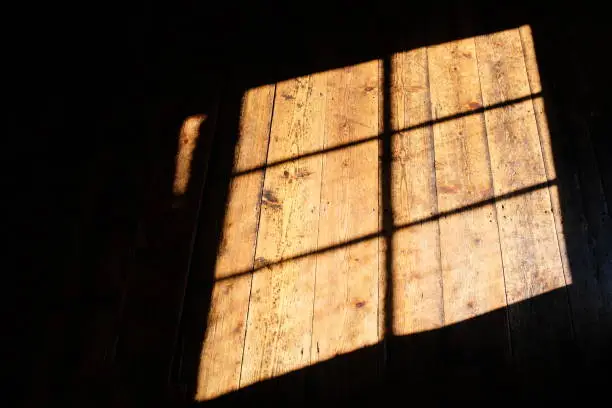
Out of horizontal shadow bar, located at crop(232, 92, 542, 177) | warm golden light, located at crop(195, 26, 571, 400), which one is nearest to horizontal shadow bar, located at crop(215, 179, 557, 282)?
warm golden light, located at crop(195, 26, 571, 400)

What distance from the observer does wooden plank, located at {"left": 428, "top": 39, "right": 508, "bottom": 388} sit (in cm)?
168

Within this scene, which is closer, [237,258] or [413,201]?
[237,258]

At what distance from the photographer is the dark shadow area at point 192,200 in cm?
164

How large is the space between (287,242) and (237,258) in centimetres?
20

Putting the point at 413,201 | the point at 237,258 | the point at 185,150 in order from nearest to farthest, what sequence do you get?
the point at 237,258 → the point at 413,201 → the point at 185,150

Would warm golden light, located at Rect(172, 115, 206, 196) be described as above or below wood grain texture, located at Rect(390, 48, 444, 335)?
above

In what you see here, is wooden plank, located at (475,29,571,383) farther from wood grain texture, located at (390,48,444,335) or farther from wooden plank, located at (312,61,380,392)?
wooden plank, located at (312,61,380,392)

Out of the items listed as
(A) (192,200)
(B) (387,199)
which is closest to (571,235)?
(B) (387,199)

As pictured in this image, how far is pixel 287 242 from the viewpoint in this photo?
1.88 metres

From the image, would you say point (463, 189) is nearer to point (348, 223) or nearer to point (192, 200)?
point (348, 223)

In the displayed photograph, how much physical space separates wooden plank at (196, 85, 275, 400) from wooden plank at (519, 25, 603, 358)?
1.19 metres

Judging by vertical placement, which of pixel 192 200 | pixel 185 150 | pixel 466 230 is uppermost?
pixel 185 150

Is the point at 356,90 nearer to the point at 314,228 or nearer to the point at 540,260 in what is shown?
the point at 314,228

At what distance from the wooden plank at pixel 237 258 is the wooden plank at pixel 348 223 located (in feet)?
0.88
